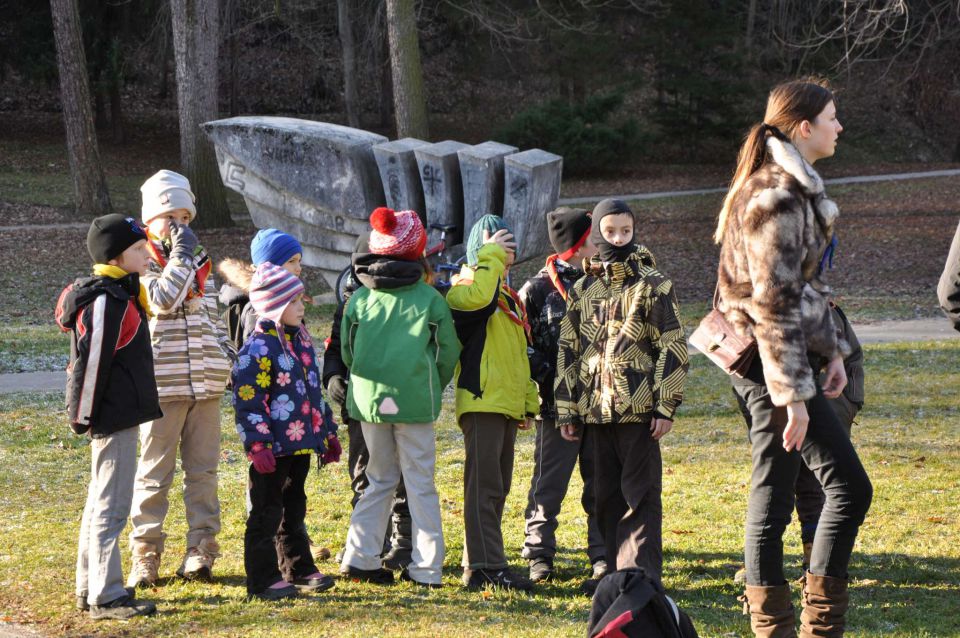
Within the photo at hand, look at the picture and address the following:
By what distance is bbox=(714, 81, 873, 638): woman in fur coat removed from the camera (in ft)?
12.0

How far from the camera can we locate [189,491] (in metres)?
5.34

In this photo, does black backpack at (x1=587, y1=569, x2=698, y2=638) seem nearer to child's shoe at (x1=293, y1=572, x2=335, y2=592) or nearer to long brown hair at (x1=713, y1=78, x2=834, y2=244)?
long brown hair at (x1=713, y1=78, x2=834, y2=244)

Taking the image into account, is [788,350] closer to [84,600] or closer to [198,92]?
[84,600]

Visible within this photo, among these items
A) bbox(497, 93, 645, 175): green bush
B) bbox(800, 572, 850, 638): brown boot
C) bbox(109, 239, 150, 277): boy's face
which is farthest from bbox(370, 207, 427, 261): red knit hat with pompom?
bbox(497, 93, 645, 175): green bush

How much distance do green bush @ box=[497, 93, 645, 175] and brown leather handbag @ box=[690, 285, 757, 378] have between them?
82.9 feet

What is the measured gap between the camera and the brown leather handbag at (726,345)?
3771 mm

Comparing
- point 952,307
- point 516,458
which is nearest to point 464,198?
point 516,458

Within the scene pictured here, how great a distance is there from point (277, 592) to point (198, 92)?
16874mm

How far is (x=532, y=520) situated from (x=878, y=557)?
168 centimetres

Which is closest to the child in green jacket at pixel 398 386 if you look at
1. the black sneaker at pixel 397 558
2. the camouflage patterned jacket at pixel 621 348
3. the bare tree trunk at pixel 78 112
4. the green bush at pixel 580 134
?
the black sneaker at pixel 397 558

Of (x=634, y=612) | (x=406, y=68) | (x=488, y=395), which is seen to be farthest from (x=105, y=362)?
(x=406, y=68)

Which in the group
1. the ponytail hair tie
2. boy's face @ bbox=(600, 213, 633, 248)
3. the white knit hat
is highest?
the ponytail hair tie

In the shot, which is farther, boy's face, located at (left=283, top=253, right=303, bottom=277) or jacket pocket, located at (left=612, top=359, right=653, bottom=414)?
boy's face, located at (left=283, top=253, right=303, bottom=277)

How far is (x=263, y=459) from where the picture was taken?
4746 millimetres
